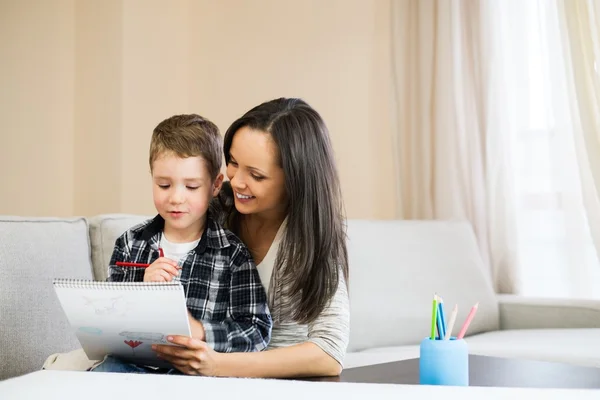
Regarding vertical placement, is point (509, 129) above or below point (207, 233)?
above

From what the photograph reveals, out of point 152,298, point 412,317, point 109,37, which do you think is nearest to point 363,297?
point 412,317

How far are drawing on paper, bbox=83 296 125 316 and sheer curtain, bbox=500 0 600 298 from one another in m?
2.22

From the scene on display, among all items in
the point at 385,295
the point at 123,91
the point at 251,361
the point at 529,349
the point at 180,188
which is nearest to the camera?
the point at 251,361

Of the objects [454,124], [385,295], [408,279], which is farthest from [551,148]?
[385,295]

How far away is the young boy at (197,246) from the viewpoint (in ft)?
4.42

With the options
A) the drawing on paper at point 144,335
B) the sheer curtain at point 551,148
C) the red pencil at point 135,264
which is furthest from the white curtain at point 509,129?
the drawing on paper at point 144,335

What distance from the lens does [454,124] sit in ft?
10.6

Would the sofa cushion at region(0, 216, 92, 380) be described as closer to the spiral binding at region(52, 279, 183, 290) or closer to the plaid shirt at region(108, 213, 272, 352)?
the plaid shirt at region(108, 213, 272, 352)

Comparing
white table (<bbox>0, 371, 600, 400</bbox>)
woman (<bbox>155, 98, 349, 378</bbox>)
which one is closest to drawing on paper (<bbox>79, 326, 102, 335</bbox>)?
woman (<bbox>155, 98, 349, 378</bbox>)

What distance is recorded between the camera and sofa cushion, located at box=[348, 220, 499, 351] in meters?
2.50

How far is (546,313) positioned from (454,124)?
3.03 ft

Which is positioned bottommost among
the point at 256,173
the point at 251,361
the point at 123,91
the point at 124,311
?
the point at 251,361

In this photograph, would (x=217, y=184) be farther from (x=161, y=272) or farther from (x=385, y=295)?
(x=385, y=295)

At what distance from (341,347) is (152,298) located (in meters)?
0.45
